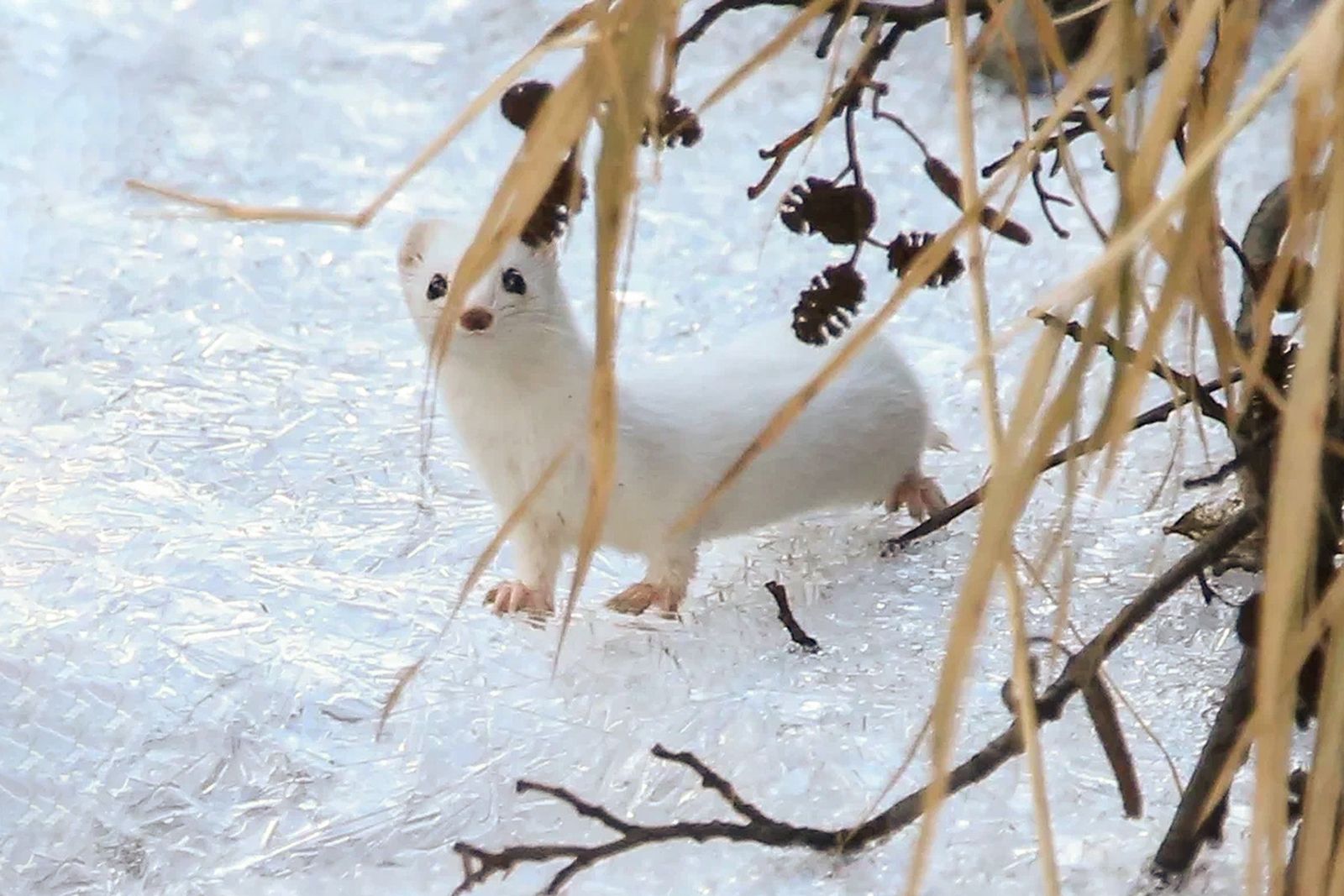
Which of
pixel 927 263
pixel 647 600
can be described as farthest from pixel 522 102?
pixel 647 600

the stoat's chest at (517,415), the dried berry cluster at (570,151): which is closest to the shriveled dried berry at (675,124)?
the dried berry cluster at (570,151)

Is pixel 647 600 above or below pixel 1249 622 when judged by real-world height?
below

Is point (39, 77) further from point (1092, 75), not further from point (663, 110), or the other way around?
point (1092, 75)

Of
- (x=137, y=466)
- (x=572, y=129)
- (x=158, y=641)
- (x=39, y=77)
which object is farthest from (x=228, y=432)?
(x=572, y=129)

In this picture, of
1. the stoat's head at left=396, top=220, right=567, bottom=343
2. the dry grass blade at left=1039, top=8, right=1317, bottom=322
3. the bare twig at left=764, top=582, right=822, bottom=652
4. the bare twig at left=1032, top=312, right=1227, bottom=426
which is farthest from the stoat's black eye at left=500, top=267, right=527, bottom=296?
the dry grass blade at left=1039, top=8, right=1317, bottom=322

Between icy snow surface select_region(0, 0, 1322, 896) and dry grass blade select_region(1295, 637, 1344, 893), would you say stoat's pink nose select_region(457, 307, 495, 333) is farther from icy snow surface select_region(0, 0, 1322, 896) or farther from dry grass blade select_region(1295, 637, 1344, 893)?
dry grass blade select_region(1295, 637, 1344, 893)

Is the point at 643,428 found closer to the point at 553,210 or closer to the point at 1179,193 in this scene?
the point at 553,210

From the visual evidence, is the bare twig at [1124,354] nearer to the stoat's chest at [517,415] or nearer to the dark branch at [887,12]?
the dark branch at [887,12]
